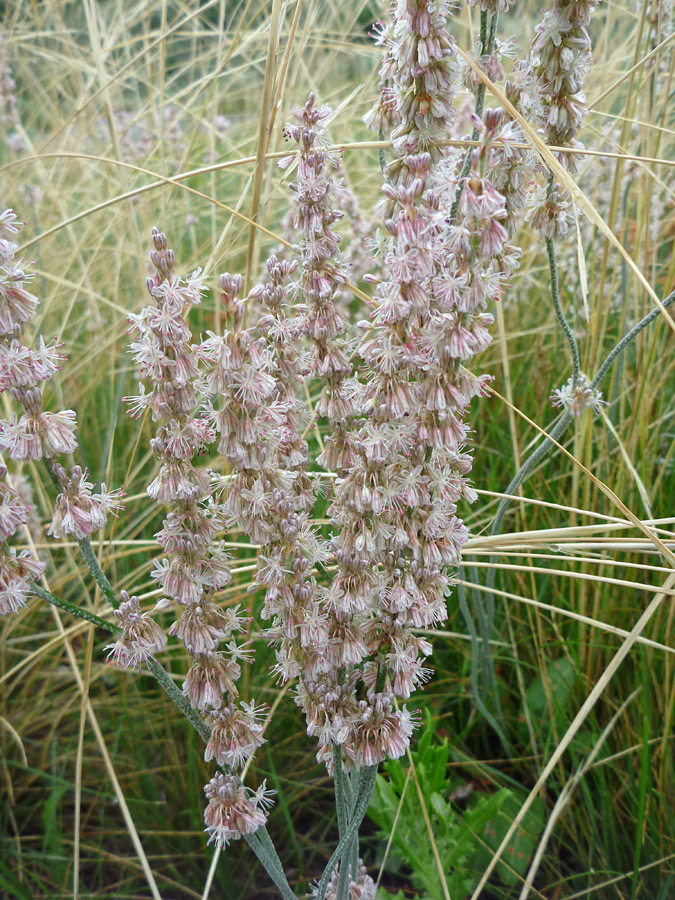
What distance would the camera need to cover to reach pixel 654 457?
2344mm

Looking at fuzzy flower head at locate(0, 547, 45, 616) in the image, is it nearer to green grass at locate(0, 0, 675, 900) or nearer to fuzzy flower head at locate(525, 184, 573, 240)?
green grass at locate(0, 0, 675, 900)

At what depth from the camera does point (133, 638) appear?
1021mm

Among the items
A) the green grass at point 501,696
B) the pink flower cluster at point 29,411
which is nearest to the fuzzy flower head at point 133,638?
the pink flower cluster at point 29,411

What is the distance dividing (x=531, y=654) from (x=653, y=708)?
352mm

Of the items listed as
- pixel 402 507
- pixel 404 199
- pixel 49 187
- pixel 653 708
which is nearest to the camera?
pixel 404 199

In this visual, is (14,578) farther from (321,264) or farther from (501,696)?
(501,696)

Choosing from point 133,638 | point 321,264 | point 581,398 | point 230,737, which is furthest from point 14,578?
point 581,398

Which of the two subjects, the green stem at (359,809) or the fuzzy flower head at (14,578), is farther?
the green stem at (359,809)

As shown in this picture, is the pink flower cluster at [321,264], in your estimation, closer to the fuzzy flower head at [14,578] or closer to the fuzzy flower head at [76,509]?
the fuzzy flower head at [76,509]

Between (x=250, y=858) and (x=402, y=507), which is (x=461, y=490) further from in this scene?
(x=250, y=858)

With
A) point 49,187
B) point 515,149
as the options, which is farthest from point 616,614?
point 49,187

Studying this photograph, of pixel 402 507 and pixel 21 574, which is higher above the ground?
pixel 402 507

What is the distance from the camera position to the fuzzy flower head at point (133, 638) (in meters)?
1.01

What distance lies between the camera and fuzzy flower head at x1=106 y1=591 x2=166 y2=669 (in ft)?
3.32
